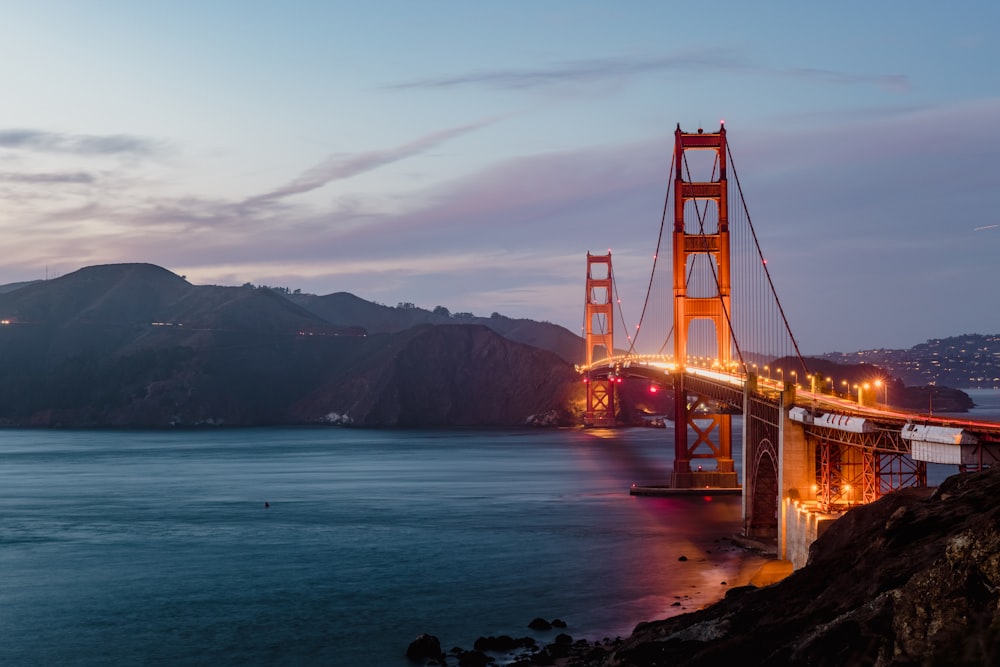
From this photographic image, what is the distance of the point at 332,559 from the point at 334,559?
0.33ft

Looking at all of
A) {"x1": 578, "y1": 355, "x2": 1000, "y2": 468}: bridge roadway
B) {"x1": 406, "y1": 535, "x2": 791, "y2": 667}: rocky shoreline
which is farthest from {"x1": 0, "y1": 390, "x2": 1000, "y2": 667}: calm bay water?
{"x1": 578, "y1": 355, "x2": 1000, "y2": 468}: bridge roadway

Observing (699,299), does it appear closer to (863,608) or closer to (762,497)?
(762,497)

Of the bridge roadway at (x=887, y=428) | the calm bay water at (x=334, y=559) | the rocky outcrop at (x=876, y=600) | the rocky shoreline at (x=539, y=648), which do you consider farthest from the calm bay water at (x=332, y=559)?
the rocky outcrop at (x=876, y=600)

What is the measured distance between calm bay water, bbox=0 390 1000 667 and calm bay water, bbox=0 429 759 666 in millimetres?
128

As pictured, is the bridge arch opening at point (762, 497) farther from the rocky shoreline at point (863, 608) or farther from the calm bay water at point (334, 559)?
the rocky shoreline at point (863, 608)

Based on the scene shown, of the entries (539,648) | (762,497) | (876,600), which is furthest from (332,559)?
(876,600)

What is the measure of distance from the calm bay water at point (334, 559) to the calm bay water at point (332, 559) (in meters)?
0.13

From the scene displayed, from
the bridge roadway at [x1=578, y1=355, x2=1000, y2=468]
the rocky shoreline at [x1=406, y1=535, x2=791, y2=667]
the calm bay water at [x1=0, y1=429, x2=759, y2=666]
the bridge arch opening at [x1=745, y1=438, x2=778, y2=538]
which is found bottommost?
the calm bay water at [x1=0, y1=429, x2=759, y2=666]

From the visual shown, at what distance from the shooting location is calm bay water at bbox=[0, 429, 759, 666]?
3378 cm

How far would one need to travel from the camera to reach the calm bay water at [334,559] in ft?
111

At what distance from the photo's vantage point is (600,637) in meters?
30.7

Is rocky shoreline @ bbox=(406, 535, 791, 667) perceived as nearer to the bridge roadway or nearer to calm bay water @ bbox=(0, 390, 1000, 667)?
calm bay water @ bbox=(0, 390, 1000, 667)

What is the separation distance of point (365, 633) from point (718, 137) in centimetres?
3771

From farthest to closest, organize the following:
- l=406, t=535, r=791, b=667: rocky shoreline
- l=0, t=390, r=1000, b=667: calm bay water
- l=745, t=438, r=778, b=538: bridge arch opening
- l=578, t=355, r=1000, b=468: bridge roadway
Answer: l=745, t=438, r=778, b=538: bridge arch opening
l=0, t=390, r=1000, b=667: calm bay water
l=406, t=535, r=791, b=667: rocky shoreline
l=578, t=355, r=1000, b=468: bridge roadway
